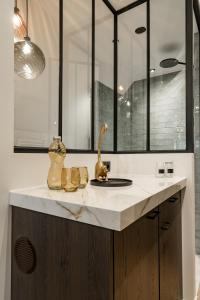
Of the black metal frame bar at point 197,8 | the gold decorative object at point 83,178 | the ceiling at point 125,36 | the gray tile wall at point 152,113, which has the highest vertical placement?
the black metal frame bar at point 197,8

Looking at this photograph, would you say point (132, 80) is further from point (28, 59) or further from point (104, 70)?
point (28, 59)

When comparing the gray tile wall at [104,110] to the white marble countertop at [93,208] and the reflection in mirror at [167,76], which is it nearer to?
the reflection in mirror at [167,76]

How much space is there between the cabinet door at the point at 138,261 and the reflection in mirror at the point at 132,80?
1083mm

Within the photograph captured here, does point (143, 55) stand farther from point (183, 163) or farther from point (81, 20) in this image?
point (183, 163)

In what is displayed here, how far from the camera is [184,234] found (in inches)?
66.5

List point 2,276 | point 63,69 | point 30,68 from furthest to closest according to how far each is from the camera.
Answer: point 63,69
point 30,68
point 2,276

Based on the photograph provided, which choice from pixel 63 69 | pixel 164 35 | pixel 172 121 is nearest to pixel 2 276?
pixel 63 69

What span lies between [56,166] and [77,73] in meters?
0.94

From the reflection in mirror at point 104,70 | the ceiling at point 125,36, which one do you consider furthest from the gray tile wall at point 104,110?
the ceiling at point 125,36

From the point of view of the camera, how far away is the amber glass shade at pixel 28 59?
A: 1.29 meters

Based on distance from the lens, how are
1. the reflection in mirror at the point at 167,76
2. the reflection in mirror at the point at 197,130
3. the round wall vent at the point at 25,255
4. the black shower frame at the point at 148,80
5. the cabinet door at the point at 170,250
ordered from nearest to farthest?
1. the round wall vent at the point at 25,255
2. the cabinet door at the point at 170,250
3. the black shower frame at the point at 148,80
4. the reflection in mirror at the point at 167,76
5. the reflection in mirror at the point at 197,130

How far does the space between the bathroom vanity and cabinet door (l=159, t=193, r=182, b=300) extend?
7cm

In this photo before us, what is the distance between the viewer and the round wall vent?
90 centimetres

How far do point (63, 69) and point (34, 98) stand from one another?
1.15 ft
